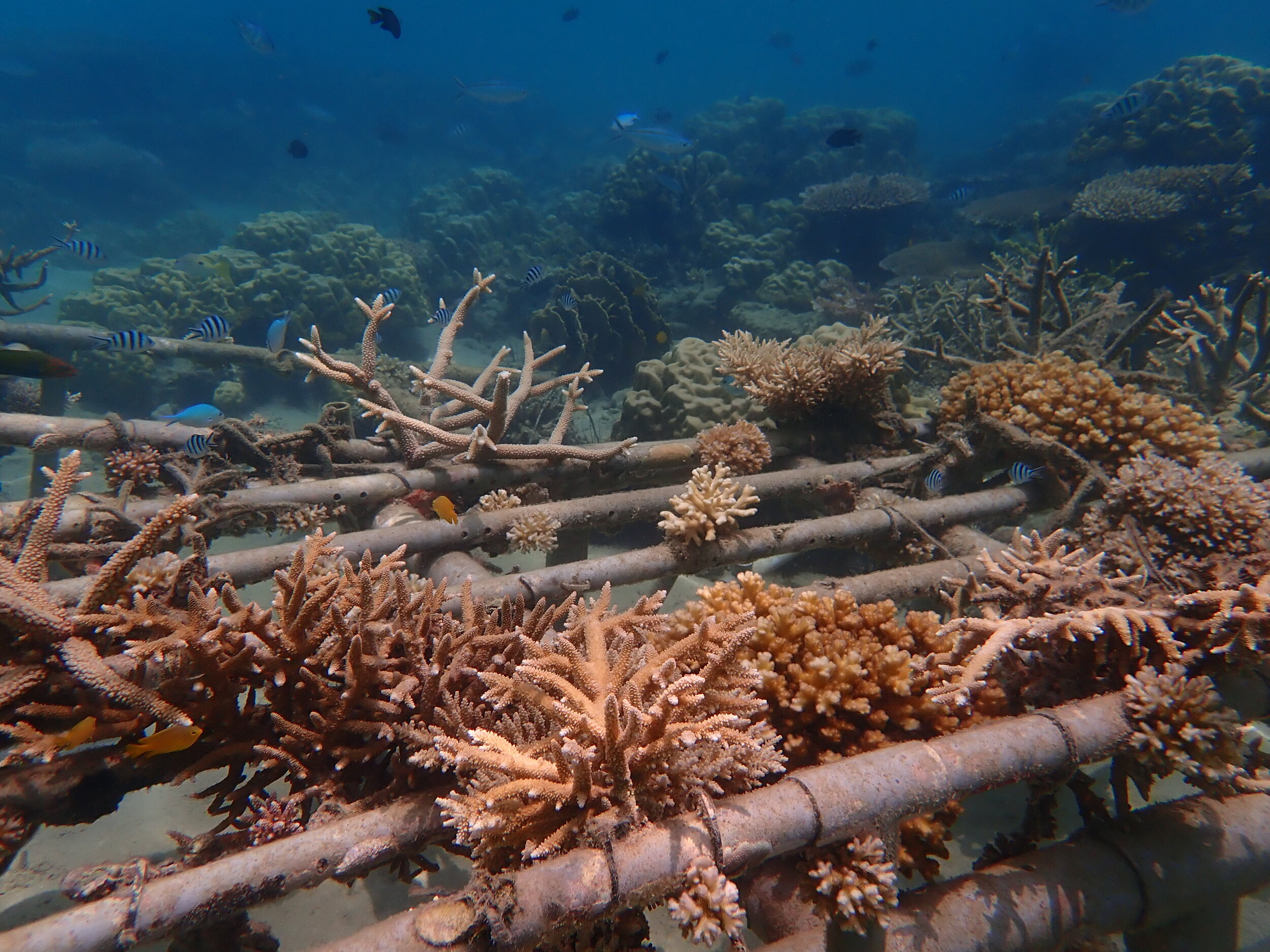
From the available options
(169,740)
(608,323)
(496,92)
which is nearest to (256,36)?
(496,92)

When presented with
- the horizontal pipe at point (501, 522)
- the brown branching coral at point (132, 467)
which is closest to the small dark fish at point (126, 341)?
the brown branching coral at point (132, 467)

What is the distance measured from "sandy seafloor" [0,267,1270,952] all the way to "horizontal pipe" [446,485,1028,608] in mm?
1481

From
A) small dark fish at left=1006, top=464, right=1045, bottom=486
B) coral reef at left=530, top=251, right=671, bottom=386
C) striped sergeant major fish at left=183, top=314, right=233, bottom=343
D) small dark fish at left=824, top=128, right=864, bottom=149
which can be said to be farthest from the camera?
small dark fish at left=824, top=128, right=864, bottom=149

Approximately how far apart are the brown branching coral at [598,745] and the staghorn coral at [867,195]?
17485 millimetres

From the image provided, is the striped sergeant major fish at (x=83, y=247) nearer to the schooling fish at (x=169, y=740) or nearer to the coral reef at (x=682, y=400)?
the coral reef at (x=682, y=400)

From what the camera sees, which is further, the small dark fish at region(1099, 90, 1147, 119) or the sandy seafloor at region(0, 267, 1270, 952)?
the small dark fish at region(1099, 90, 1147, 119)

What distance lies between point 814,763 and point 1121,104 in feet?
66.7

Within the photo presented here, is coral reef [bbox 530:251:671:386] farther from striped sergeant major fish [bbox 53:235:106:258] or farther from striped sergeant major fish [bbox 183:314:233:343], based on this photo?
striped sergeant major fish [bbox 53:235:106:258]

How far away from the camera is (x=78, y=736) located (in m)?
2.06

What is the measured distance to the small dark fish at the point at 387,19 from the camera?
35.9ft

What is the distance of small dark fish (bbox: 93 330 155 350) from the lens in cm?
635

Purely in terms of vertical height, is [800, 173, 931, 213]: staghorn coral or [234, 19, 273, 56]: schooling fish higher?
[234, 19, 273, 56]: schooling fish

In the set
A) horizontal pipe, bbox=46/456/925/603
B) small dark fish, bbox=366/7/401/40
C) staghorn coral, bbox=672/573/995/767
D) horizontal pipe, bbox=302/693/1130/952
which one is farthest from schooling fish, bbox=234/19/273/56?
horizontal pipe, bbox=302/693/1130/952

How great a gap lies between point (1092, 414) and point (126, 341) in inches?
391
